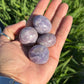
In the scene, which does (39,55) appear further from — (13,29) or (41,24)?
(13,29)

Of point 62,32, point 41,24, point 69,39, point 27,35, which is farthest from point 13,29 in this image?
point 69,39

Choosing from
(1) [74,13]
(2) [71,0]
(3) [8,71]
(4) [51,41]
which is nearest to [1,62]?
(3) [8,71]

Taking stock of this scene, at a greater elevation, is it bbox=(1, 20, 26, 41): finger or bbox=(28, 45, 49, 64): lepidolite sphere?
bbox=(1, 20, 26, 41): finger

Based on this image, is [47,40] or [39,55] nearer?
[39,55]

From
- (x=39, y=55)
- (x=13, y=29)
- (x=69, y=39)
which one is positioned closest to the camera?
(x=39, y=55)

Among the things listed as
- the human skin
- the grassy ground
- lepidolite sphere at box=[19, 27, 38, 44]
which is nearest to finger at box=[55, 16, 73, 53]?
the human skin

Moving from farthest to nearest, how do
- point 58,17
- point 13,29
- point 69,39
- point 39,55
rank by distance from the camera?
1. point 69,39
2. point 58,17
3. point 13,29
4. point 39,55

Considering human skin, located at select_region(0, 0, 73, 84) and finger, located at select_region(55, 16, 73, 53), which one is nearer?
human skin, located at select_region(0, 0, 73, 84)

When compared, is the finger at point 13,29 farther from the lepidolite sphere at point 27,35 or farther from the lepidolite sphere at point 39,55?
the lepidolite sphere at point 39,55

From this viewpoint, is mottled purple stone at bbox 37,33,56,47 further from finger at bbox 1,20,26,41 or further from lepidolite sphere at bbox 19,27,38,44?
finger at bbox 1,20,26,41

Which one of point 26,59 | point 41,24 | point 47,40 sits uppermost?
point 41,24
